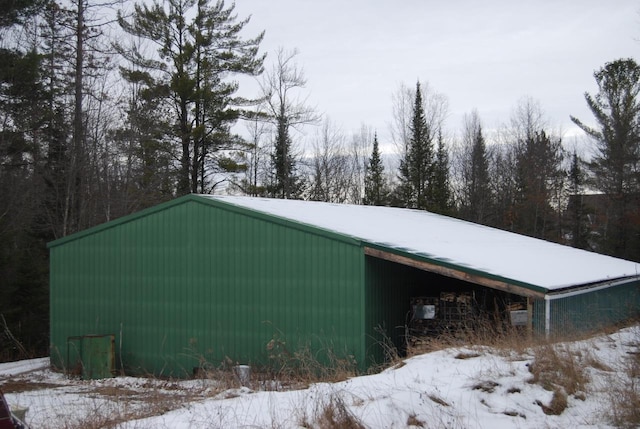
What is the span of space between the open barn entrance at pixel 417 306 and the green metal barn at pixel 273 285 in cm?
4

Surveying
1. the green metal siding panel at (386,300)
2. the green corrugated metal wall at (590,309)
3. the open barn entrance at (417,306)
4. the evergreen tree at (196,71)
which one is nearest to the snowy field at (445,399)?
the green corrugated metal wall at (590,309)

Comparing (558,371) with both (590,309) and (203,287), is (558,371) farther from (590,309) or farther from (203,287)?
(203,287)

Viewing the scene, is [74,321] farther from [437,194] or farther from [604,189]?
[604,189]

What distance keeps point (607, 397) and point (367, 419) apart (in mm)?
2566

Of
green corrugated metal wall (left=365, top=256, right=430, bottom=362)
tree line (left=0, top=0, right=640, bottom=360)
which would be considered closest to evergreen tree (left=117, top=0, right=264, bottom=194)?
tree line (left=0, top=0, right=640, bottom=360)

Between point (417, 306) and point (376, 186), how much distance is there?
27010mm

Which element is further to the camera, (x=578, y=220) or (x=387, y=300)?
(x=578, y=220)

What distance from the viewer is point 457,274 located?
11336 millimetres

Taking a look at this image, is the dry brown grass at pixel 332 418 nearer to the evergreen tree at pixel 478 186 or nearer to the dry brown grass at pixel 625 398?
the dry brown grass at pixel 625 398

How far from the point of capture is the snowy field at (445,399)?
5.91 m

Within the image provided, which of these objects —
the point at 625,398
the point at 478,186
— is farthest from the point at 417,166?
the point at 625,398

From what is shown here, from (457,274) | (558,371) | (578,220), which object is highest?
(578,220)

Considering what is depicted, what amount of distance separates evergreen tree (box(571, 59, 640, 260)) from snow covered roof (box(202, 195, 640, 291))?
1595 centimetres

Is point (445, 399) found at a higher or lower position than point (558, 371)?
lower
